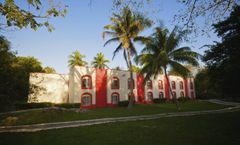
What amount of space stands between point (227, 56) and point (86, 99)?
19261 mm

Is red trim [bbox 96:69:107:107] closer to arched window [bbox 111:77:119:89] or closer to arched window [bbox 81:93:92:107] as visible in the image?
arched window [bbox 81:93:92:107]

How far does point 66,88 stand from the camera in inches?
989

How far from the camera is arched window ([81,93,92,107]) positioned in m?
22.7

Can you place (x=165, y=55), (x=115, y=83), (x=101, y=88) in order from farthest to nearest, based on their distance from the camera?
(x=115, y=83), (x=101, y=88), (x=165, y=55)

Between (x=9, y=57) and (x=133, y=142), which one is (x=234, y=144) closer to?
(x=133, y=142)

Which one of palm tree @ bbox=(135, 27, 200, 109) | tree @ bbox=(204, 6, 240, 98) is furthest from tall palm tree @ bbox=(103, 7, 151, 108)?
tree @ bbox=(204, 6, 240, 98)

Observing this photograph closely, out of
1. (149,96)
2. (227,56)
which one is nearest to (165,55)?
(227,56)

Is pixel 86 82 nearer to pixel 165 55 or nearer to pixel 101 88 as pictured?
pixel 101 88

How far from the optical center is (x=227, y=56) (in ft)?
37.9

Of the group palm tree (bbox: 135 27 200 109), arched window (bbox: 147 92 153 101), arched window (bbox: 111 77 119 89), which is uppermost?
palm tree (bbox: 135 27 200 109)

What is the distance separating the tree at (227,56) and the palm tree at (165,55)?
2.84 m

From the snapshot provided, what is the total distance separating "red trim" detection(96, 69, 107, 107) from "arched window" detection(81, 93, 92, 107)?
1329 mm

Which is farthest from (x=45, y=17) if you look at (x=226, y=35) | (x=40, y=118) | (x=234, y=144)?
(x=226, y=35)

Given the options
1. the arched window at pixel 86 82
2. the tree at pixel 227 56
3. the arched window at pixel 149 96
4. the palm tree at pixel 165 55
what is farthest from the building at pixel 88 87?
the tree at pixel 227 56
